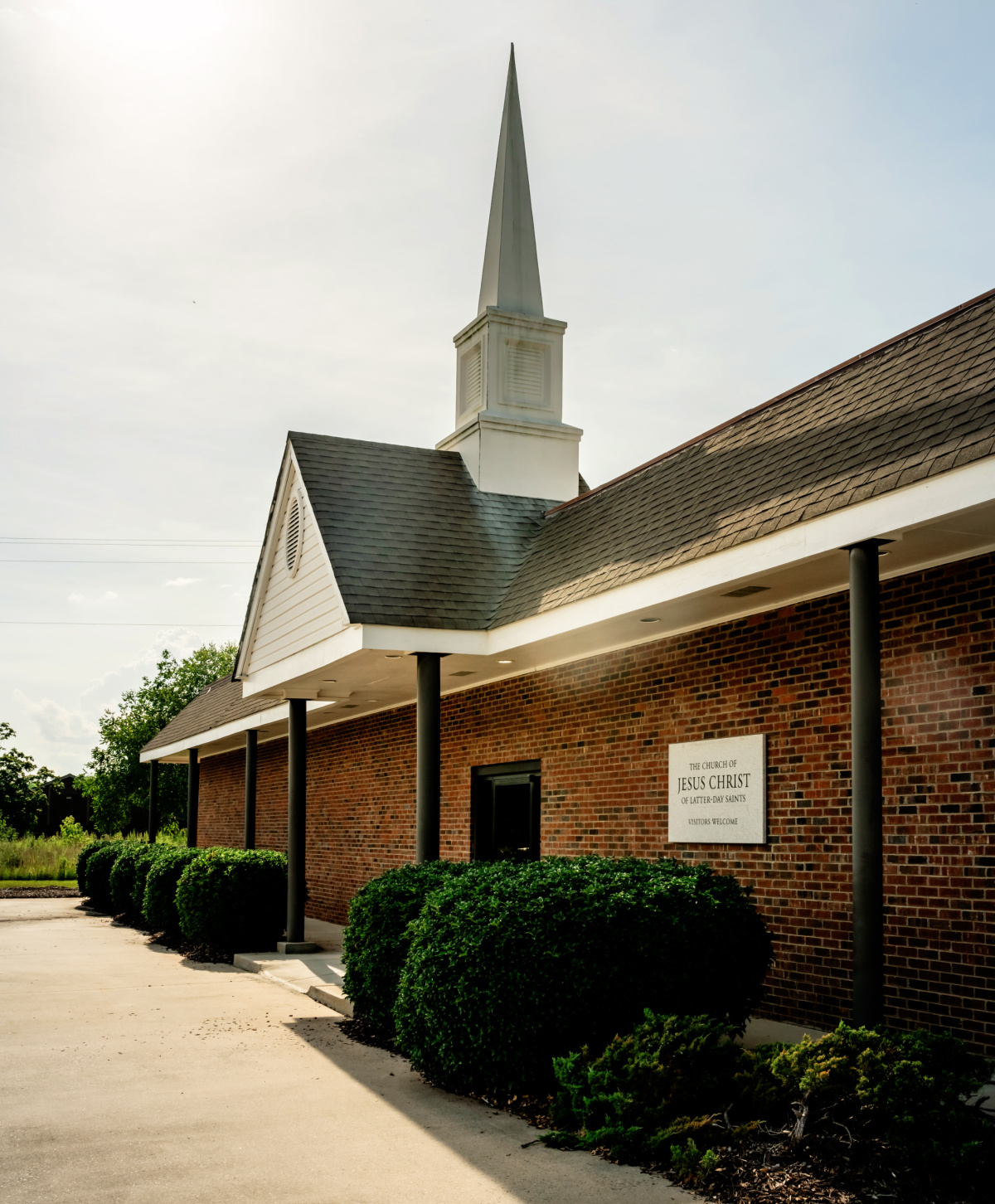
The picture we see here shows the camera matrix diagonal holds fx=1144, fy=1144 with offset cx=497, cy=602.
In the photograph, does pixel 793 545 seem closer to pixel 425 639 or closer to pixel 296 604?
Result: pixel 425 639

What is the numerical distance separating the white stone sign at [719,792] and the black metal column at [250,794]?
9340mm

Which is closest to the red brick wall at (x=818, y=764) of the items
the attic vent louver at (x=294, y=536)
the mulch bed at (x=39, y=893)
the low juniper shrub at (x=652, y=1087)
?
the low juniper shrub at (x=652, y=1087)

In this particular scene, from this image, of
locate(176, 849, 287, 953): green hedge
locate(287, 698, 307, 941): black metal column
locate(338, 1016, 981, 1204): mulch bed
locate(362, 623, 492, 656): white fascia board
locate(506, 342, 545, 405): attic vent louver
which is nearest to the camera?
locate(338, 1016, 981, 1204): mulch bed

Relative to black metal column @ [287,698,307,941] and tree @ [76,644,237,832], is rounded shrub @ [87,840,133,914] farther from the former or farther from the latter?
tree @ [76,644,237,832]

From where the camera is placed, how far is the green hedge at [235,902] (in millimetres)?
14266

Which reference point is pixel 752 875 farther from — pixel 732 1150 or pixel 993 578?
pixel 732 1150

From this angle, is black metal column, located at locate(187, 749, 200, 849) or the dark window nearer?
the dark window


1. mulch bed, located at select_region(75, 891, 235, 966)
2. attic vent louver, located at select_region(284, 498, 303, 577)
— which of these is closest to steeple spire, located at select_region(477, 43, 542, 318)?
attic vent louver, located at select_region(284, 498, 303, 577)

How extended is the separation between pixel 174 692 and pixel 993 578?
159 feet

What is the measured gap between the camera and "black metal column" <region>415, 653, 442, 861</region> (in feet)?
36.0

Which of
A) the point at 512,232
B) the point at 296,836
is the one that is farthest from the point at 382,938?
the point at 512,232

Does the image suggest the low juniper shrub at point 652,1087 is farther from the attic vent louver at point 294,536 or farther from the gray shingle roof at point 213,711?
the gray shingle roof at point 213,711

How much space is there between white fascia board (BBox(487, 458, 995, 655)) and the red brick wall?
1.10 metres

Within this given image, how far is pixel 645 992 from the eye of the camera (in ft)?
21.4
